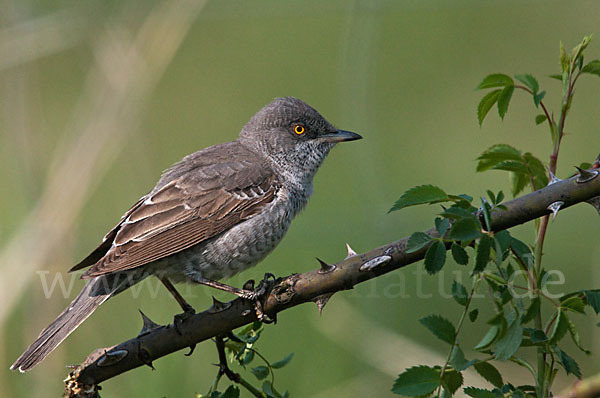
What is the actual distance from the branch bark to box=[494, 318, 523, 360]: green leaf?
24 centimetres

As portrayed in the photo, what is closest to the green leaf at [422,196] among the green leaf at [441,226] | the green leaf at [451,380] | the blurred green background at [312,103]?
the green leaf at [441,226]

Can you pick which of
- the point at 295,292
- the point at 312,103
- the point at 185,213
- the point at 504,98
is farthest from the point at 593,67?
the point at 312,103

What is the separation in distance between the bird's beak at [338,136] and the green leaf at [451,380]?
7.81 feet

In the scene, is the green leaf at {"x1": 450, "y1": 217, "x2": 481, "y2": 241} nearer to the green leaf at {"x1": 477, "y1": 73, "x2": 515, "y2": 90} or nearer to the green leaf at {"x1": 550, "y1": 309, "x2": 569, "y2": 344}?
the green leaf at {"x1": 550, "y1": 309, "x2": 569, "y2": 344}

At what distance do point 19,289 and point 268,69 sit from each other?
15.0 feet

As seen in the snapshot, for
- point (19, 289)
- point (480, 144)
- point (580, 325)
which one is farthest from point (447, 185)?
point (19, 289)

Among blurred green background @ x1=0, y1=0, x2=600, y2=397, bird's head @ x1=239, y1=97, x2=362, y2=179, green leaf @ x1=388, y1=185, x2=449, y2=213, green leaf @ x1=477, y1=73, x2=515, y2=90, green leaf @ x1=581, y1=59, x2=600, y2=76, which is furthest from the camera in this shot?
bird's head @ x1=239, y1=97, x2=362, y2=179

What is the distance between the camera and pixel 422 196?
72.4 inches

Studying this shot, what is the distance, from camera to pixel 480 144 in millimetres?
6688

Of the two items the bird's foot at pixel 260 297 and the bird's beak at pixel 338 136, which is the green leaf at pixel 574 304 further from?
the bird's beak at pixel 338 136

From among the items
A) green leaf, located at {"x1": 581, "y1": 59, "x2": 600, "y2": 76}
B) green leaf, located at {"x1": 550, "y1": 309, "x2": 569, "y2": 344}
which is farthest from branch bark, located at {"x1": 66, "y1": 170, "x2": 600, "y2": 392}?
green leaf, located at {"x1": 581, "y1": 59, "x2": 600, "y2": 76}

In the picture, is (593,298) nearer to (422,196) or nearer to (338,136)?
(422,196)

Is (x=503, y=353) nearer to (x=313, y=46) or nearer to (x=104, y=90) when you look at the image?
(x=104, y=90)

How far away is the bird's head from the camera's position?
13.4 feet
